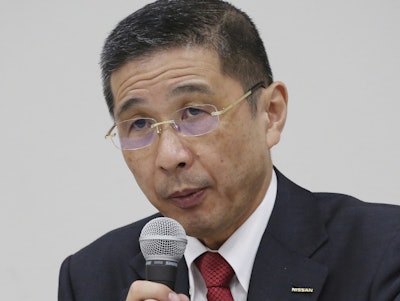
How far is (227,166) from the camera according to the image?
2.51 metres

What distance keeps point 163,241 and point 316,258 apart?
28.8 inches

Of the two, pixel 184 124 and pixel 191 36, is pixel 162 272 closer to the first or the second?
pixel 184 124

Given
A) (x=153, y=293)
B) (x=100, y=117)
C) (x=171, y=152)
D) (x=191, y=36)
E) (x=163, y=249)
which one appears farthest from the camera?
(x=100, y=117)

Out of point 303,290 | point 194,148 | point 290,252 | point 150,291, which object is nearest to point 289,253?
point 290,252

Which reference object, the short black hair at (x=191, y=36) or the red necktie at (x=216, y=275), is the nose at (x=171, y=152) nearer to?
the short black hair at (x=191, y=36)

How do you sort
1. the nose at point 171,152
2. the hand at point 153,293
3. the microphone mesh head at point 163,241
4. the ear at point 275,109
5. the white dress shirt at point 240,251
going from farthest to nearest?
the ear at point 275,109 → the white dress shirt at point 240,251 → the nose at point 171,152 → the microphone mesh head at point 163,241 → the hand at point 153,293

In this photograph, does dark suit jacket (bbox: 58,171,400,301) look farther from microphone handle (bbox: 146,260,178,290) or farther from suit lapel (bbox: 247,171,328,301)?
microphone handle (bbox: 146,260,178,290)

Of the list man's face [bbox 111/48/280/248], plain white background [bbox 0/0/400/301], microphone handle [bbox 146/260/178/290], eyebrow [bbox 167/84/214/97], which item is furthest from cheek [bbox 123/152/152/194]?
plain white background [bbox 0/0/400/301]

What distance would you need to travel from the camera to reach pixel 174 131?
98.2 inches

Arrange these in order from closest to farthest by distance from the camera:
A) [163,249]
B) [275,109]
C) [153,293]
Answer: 1. [153,293]
2. [163,249]
3. [275,109]

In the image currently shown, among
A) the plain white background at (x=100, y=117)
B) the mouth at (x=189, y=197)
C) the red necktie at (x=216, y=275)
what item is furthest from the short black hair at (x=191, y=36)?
the plain white background at (x=100, y=117)

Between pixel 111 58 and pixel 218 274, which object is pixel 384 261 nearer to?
pixel 218 274

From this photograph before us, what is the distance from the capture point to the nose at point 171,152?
8.01 feet

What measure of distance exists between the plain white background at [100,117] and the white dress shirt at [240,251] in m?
1.01
